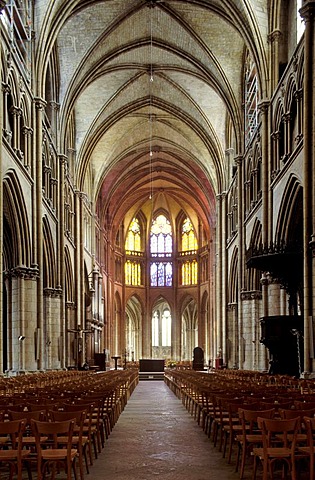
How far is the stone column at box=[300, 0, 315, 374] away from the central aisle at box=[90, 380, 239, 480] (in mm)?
5358

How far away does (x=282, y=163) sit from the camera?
27.7 m

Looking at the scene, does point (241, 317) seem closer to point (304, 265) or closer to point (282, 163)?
point (282, 163)

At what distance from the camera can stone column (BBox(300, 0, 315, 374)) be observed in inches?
Answer: 845

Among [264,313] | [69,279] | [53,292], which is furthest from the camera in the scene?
[69,279]

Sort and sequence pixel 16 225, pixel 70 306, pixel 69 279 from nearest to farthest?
pixel 16 225 → pixel 69 279 → pixel 70 306

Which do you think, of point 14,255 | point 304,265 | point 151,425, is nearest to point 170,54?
point 14,255

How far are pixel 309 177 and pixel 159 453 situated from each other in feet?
41.6

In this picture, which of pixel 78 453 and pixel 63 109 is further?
pixel 63 109

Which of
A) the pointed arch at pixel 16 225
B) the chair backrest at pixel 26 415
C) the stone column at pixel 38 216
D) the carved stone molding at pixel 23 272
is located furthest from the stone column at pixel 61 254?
the chair backrest at pixel 26 415

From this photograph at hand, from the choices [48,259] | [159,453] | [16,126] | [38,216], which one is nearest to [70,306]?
[48,259]

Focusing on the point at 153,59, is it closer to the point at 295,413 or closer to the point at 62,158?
the point at 62,158

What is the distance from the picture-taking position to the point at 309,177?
21859 mm

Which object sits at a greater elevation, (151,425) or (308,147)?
(308,147)

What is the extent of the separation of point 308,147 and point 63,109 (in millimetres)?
18825
